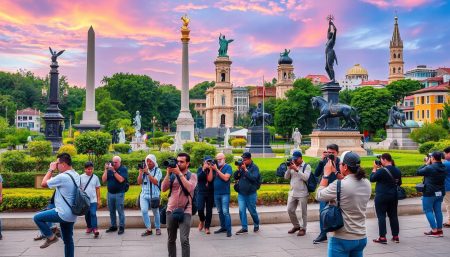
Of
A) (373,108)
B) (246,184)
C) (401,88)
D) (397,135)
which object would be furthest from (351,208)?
(401,88)

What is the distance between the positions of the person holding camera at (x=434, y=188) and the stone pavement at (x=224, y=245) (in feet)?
1.09

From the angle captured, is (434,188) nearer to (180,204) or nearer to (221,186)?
(221,186)

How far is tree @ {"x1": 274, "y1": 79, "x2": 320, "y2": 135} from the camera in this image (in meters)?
76.3

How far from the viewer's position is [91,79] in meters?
38.6

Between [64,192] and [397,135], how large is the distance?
46146 mm

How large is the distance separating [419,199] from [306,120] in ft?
208

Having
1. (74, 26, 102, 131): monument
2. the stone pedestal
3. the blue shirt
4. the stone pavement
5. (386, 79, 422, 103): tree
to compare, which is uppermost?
(386, 79, 422, 103): tree

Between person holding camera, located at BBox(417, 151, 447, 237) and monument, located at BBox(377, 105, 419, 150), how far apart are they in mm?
39588

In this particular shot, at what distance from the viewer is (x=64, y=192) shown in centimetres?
699

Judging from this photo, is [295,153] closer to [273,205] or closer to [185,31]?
[273,205]

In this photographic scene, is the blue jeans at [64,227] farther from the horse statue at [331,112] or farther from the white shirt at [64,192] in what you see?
the horse statue at [331,112]

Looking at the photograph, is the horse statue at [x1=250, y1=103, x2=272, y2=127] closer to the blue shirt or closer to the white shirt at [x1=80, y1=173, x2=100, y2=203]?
the blue shirt

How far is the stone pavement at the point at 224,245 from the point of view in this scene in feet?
27.9

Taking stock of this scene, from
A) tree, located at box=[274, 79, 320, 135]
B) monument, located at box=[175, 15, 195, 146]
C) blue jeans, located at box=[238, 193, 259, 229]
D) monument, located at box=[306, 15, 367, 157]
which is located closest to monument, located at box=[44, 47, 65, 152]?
monument, located at box=[175, 15, 195, 146]
